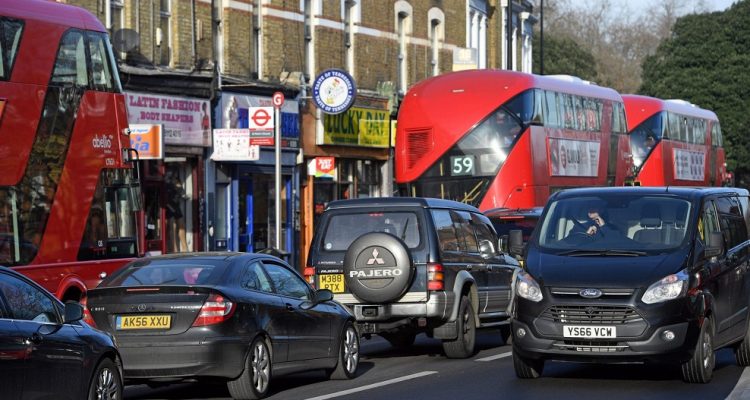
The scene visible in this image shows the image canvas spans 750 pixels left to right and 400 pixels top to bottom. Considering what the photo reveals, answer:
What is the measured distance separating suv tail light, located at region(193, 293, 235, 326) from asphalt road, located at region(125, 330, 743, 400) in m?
1.10

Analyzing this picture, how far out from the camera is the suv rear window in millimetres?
17000

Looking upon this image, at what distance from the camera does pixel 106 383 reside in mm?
11156

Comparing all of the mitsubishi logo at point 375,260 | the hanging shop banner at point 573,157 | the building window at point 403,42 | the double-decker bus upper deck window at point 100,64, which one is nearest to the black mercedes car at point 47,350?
the mitsubishi logo at point 375,260

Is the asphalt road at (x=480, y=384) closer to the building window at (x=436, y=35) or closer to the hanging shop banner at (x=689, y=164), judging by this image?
the building window at (x=436, y=35)

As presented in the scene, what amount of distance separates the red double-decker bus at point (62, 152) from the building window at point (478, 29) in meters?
28.6

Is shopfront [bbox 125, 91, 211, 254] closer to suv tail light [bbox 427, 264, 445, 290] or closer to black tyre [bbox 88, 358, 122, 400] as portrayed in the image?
suv tail light [bbox 427, 264, 445, 290]

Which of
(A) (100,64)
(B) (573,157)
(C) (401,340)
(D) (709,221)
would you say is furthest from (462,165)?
(D) (709,221)

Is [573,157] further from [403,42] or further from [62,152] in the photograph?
[62,152]

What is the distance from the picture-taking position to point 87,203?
18094 mm

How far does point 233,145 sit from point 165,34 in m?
2.77

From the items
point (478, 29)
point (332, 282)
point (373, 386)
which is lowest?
point (373, 386)

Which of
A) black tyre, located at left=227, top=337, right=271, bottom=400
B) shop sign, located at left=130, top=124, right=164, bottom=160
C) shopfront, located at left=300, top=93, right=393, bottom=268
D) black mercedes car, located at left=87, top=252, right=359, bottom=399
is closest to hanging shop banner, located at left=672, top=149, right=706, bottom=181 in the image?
shopfront, located at left=300, top=93, right=393, bottom=268

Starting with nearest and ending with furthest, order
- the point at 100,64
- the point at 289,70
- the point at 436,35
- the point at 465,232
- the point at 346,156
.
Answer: the point at 465,232 → the point at 100,64 → the point at 289,70 → the point at 346,156 → the point at 436,35

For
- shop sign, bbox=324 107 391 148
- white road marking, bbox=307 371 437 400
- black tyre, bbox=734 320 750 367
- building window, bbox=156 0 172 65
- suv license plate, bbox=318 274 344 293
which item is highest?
building window, bbox=156 0 172 65
